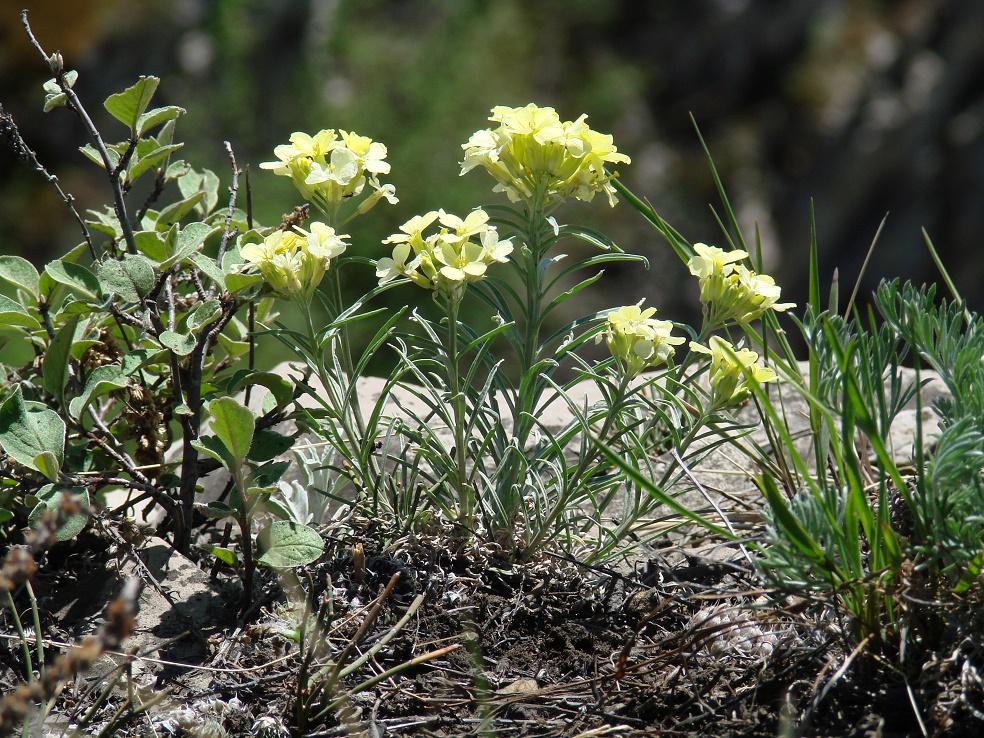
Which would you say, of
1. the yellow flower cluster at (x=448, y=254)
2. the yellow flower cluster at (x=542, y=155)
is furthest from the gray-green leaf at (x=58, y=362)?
the yellow flower cluster at (x=542, y=155)

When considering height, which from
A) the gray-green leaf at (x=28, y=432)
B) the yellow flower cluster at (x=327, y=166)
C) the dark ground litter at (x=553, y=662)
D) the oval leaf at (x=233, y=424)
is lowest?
the dark ground litter at (x=553, y=662)

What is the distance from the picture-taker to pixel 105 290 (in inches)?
57.9

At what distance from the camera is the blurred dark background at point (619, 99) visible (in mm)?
6414

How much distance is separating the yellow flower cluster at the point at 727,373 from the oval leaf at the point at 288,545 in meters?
0.63

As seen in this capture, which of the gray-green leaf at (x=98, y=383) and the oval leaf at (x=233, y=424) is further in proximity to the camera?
the gray-green leaf at (x=98, y=383)

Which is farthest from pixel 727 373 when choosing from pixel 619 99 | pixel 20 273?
pixel 619 99

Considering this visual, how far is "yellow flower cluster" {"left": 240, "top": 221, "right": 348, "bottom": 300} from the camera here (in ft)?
4.22

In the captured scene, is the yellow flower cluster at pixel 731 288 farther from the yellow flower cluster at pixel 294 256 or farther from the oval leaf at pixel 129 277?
the oval leaf at pixel 129 277

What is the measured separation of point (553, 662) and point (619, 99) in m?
6.98

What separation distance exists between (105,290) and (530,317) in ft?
2.31

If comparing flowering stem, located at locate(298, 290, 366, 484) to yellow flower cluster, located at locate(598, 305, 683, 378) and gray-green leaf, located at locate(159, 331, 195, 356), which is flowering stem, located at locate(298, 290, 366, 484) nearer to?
gray-green leaf, located at locate(159, 331, 195, 356)

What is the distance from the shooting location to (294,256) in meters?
1.31

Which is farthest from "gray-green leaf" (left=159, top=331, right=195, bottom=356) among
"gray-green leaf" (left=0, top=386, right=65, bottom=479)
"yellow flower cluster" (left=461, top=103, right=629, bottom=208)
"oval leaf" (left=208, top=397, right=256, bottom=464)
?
"yellow flower cluster" (left=461, top=103, right=629, bottom=208)

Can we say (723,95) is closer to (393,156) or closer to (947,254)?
(947,254)
